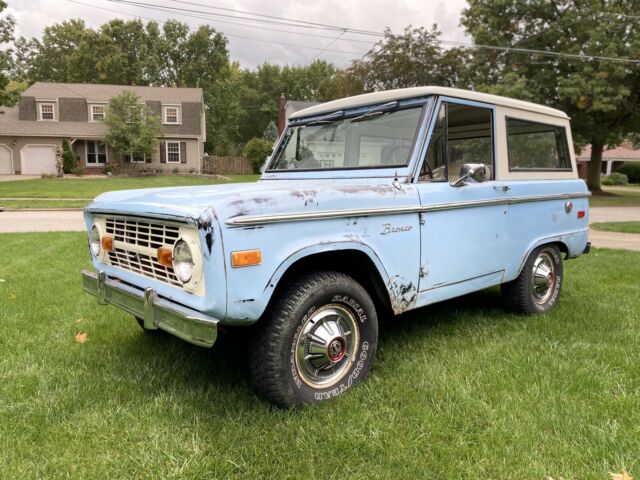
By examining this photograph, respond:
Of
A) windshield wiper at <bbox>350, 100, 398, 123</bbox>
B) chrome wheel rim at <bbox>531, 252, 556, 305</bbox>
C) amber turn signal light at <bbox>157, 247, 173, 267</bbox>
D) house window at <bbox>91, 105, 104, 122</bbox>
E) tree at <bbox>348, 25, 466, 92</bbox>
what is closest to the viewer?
amber turn signal light at <bbox>157, 247, 173, 267</bbox>

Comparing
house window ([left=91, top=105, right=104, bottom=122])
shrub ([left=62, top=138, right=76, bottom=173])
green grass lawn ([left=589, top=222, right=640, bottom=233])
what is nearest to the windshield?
green grass lawn ([left=589, top=222, right=640, bottom=233])

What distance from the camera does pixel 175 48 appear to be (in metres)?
50.8

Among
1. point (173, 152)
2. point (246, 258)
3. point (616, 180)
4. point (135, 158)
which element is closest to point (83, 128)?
point (135, 158)

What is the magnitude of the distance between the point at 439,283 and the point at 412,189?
0.72m

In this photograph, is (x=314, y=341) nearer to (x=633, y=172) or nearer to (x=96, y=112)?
(x=96, y=112)

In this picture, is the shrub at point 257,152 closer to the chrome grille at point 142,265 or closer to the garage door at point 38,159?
the garage door at point 38,159

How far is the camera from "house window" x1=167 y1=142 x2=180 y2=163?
3294 cm

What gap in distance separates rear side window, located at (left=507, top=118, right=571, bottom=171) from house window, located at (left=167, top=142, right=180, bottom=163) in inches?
1227

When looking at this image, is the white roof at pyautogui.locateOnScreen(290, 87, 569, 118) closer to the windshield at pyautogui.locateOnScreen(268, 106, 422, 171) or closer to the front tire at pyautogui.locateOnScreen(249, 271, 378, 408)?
the windshield at pyautogui.locateOnScreen(268, 106, 422, 171)

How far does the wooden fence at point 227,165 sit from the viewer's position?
116ft

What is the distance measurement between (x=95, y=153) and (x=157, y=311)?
33.3 metres

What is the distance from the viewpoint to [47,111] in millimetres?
32219

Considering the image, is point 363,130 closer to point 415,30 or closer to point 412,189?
point 412,189

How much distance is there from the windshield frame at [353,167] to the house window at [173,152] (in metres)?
30.4
